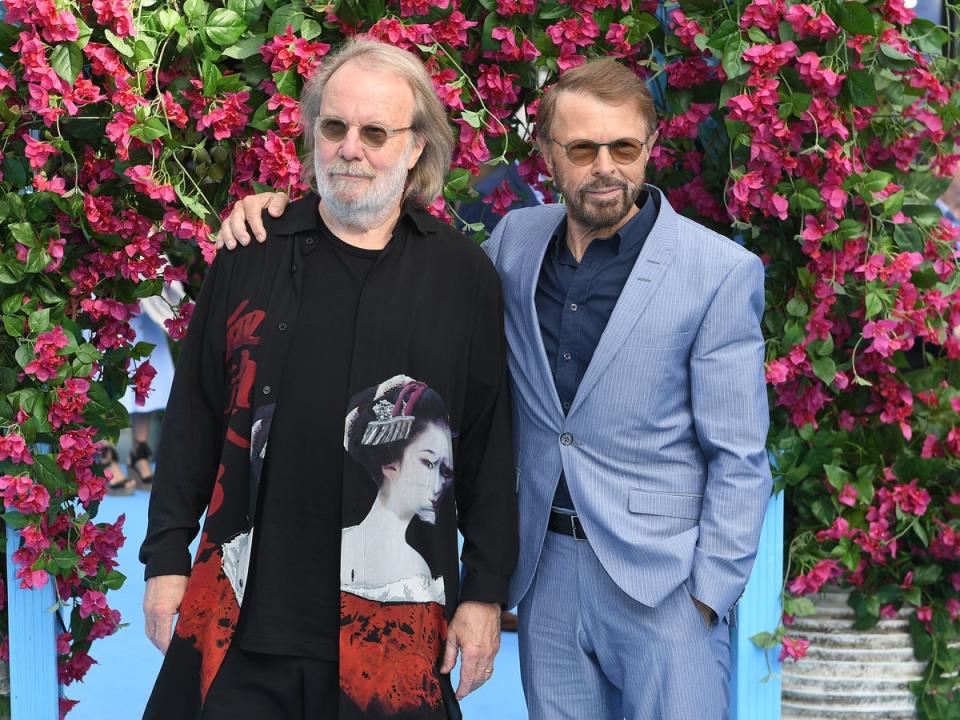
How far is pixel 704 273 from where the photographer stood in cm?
256

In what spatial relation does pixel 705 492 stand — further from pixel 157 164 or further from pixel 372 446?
pixel 157 164

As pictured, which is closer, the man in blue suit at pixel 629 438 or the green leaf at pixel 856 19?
the man in blue suit at pixel 629 438

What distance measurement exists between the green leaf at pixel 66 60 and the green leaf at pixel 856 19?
5.82 feet

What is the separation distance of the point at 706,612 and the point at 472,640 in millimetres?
464

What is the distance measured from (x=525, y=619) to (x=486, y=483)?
318 millimetres

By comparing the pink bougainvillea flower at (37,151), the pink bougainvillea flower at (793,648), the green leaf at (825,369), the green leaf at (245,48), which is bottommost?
the pink bougainvillea flower at (793,648)

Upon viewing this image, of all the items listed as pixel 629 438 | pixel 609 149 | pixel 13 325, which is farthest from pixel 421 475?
pixel 13 325

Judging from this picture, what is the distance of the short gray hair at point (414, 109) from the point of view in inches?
100

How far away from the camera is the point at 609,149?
2.54 m

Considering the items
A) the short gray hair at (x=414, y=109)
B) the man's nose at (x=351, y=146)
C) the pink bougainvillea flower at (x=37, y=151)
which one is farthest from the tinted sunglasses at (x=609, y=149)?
the pink bougainvillea flower at (x=37, y=151)

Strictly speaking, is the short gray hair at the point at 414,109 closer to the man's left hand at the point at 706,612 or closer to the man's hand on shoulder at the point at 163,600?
the man's hand on shoulder at the point at 163,600

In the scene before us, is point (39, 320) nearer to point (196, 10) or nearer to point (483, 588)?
point (196, 10)

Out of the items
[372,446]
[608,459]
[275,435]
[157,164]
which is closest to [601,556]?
[608,459]

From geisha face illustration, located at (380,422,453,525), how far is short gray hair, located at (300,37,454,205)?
1.71 ft
